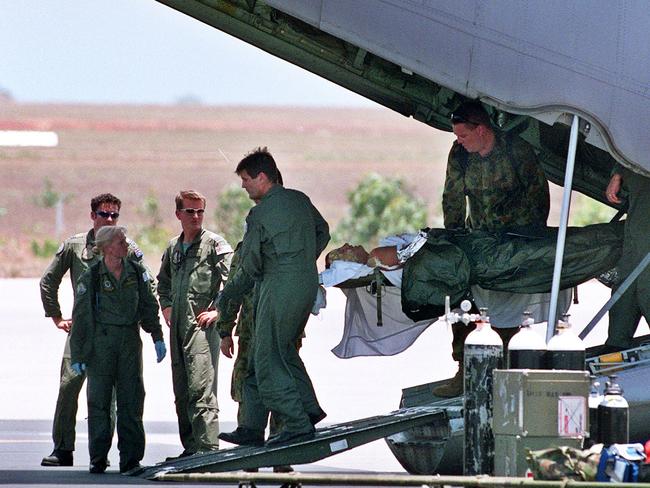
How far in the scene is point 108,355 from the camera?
1059 centimetres

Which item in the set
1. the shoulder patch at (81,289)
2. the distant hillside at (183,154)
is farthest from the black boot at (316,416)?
the distant hillside at (183,154)


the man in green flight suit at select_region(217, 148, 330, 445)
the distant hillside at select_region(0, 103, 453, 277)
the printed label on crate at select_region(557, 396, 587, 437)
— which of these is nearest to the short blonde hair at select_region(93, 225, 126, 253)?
the man in green flight suit at select_region(217, 148, 330, 445)

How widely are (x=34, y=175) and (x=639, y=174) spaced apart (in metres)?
74.7

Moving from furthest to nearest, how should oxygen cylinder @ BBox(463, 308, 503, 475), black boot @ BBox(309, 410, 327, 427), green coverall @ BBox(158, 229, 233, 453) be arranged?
green coverall @ BBox(158, 229, 233, 453) < black boot @ BBox(309, 410, 327, 427) < oxygen cylinder @ BBox(463, 308, 503, 475)

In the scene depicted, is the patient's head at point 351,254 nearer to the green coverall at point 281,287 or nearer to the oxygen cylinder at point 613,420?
the green coverall at point 281,287

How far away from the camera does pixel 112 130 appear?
94.2 meters

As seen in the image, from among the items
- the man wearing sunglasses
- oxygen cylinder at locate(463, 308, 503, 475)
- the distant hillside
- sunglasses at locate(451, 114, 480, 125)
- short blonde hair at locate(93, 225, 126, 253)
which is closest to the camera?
oxygen cylinder at locate(463, 308, 503, 475)

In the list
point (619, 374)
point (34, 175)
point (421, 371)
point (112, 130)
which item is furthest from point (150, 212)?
point (619, 374)

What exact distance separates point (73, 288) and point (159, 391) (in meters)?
5.85

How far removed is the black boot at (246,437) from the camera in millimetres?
9773

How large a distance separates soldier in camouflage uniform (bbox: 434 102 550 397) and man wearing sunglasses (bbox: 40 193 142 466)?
251 centimetres

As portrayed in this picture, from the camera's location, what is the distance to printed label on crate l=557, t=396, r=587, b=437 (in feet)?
25.7

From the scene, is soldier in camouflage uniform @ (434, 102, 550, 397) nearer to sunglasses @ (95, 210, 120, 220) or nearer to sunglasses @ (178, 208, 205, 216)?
sunglasses @ (178, 208, 205, 216)

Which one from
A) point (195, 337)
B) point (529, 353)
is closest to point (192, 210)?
point (195, 337)
